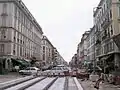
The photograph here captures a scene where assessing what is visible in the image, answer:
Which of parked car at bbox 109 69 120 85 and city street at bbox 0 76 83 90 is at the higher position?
parked car at bbox 109 69 120 85

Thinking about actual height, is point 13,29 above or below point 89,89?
above

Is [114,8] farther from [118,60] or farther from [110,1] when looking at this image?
[118,60]

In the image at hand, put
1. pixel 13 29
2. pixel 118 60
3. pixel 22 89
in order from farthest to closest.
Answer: pixel 13 29, pixel 118 60, pixel 22 89

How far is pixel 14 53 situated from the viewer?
2274 inches

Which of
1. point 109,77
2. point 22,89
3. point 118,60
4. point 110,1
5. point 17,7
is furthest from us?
point 17,7

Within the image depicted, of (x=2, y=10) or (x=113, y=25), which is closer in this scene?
(x=113, y=25)

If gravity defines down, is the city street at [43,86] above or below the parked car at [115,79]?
below

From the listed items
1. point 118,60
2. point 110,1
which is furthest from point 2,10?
point 118,60

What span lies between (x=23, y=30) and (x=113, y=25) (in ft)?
102

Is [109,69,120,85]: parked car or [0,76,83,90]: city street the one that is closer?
[0,76,83,90]: city street

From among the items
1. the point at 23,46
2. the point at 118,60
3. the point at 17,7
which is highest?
the point at 17,7

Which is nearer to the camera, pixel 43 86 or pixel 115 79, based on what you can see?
pixel 43 86

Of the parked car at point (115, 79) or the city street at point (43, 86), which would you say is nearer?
the city street at point (43, 86)

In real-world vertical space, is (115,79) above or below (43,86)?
above
